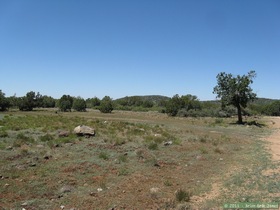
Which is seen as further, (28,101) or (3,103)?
(28,101)

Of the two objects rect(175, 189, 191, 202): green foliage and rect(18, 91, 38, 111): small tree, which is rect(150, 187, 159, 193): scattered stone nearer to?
rect(175, 189, 191, 202): green foliage

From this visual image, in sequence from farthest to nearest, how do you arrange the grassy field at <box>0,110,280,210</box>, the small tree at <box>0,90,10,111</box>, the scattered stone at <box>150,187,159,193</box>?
1. the small tree at <box>0,90,10,111</box>
2. the scattered stone at <box>150,187,159,193</box>
3. the grassy field at <box>0,110,280,210</box>

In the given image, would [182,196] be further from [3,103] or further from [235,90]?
[3,103]

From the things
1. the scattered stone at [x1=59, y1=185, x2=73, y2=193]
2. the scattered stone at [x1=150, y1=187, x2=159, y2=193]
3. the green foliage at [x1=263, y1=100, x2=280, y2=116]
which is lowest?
the scattered stone at [x1=150, y1=187, x2=159, y2=193]

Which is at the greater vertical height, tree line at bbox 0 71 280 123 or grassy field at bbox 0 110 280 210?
tree line at bbox 0 71 280 123

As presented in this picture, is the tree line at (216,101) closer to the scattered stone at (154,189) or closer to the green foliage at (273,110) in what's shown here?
the green foliage at (273,110)

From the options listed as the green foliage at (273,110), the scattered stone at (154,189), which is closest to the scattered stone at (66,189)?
the scattered stone at (154,189)

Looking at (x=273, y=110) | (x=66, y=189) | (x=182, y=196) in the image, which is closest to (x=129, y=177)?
(x=66, y=189)

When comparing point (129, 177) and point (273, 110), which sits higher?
point (273, 110)

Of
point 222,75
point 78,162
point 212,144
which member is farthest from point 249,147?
point 222,75

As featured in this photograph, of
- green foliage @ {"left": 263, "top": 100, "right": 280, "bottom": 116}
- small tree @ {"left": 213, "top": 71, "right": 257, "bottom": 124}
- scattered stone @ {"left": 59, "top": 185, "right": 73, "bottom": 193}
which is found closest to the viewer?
scattered stone @ {"left": 59, "top": 185, "right": 73, "bottom": 193}

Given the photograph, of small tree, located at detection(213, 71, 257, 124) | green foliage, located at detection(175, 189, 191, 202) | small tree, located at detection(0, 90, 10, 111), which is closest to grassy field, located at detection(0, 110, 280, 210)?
green foliage, located at detection(175, 189, 191, 202)

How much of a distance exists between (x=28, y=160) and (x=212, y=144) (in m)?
14.2

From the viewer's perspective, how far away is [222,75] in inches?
1748
